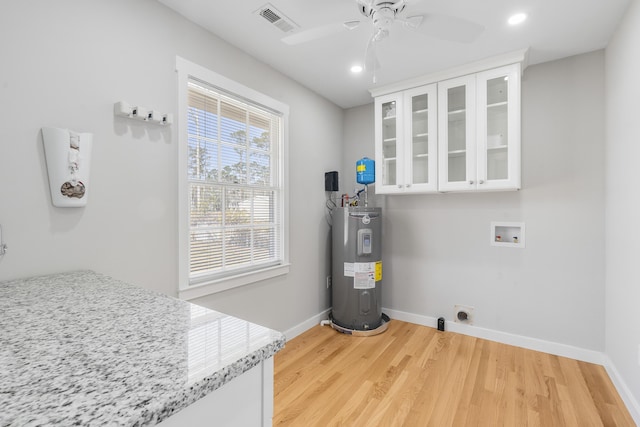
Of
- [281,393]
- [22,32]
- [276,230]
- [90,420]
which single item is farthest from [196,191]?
[90,420]

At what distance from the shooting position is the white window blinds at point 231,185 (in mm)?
2141

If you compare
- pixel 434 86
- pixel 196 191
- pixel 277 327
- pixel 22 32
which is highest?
pixel 434 86

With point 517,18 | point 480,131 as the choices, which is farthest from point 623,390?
point 517,18

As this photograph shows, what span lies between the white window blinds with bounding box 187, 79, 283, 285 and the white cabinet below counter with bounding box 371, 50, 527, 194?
116cm

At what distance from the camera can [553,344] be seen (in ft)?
8.44

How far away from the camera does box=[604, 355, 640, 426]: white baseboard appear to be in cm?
176

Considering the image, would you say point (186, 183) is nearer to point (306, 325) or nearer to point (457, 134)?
point (306, 325)

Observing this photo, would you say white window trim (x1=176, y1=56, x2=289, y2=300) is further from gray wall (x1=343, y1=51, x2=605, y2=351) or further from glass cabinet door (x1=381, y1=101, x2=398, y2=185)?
gray wall (x1=343, y1=51, x2=605, y2=351)

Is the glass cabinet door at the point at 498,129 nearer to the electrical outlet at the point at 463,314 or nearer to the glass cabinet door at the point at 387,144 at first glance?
the glass cabinet door at the point at 387,144

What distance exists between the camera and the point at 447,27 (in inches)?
67.6

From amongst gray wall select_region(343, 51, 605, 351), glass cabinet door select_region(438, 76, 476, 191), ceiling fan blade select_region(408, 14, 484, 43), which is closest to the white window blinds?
ceiling fan blade select_region(408, 14, 484, 43)

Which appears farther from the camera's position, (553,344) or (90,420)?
(553,344)

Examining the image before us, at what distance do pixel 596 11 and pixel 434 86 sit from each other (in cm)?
114

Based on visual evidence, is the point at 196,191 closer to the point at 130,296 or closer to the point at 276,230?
the point at 276,230
